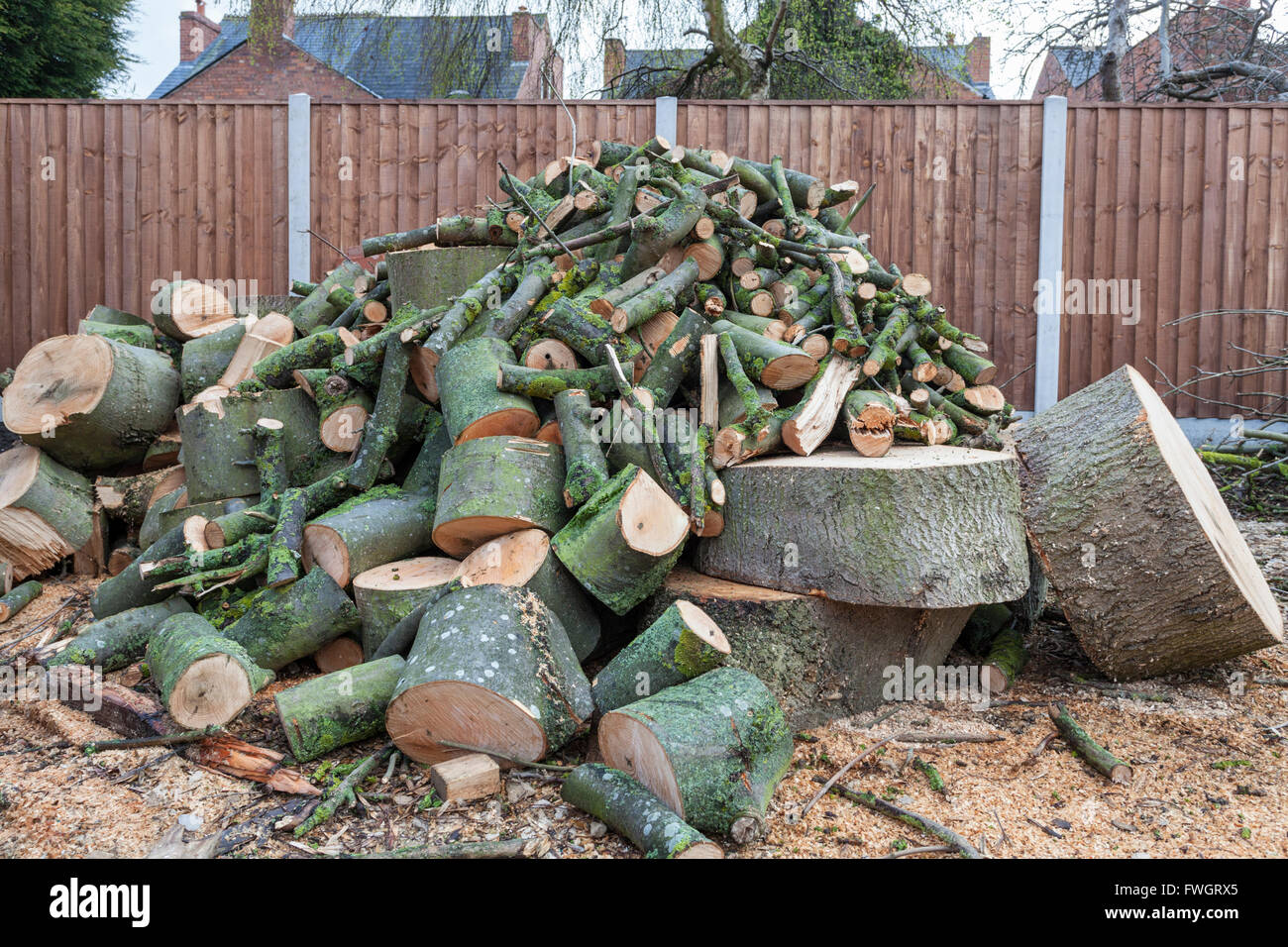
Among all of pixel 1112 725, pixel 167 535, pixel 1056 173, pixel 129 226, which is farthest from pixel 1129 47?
pixel 167 535

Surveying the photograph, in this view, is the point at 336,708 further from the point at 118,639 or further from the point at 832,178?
the point at 832,178

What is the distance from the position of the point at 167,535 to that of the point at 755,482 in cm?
232

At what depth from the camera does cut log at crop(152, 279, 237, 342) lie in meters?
4.77

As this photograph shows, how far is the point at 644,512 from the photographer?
271cm

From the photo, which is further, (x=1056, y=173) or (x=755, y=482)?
(x=1056, y=173)

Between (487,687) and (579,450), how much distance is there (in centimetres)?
93

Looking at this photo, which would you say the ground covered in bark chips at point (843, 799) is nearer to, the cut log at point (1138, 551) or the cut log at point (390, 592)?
the cut log at point (1138, 551)

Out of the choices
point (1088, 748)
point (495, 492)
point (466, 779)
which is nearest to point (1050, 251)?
point (1088, 748)

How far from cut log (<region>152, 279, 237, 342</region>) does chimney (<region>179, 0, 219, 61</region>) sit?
19222mm

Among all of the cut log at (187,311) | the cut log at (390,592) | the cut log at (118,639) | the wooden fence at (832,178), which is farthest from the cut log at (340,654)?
the wooden fence at (832,178)

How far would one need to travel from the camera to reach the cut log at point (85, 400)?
163 inches

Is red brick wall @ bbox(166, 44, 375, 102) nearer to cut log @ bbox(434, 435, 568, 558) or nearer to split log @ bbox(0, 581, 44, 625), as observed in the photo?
split log @ bbox(0, 581, 44, 625)
